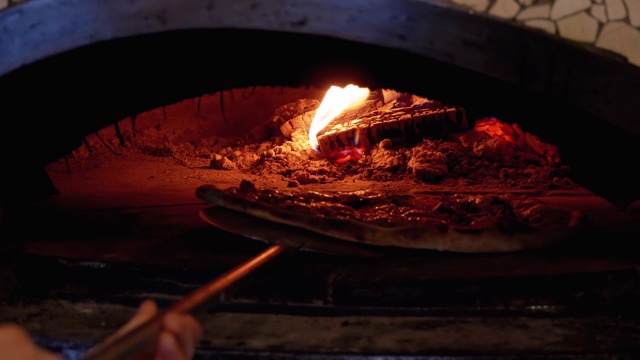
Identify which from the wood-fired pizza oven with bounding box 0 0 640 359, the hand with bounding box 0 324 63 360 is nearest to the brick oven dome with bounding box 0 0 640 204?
the wood-fired pizza oven with bounding box 0 0 640 359

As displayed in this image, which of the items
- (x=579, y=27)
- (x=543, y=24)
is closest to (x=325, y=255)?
(x=543, y=24)

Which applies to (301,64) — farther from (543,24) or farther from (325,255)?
(543,24)

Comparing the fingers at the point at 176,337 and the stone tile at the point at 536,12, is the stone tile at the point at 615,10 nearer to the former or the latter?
the stone tile at the point at 536,12

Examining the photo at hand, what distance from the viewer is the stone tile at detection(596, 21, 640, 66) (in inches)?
128

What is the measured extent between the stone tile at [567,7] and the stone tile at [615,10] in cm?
11

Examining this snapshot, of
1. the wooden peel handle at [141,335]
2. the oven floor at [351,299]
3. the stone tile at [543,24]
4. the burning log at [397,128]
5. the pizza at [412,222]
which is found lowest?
the oven floor at [351,299]

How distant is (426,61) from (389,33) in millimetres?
541

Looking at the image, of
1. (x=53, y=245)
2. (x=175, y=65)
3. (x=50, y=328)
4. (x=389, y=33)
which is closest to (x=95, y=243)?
(x=53, y=245)

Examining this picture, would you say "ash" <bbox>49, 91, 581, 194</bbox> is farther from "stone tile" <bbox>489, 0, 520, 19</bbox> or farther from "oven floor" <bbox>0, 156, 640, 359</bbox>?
"stone tile" <bbox>489, 0, 520, 19</bbox>

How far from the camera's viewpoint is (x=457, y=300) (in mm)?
3088

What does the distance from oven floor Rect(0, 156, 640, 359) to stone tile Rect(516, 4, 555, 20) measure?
1.34m

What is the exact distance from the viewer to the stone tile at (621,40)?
324 cm

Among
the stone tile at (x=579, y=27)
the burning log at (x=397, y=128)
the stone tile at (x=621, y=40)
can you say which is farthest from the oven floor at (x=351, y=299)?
the burning log at (x=397, y=128)

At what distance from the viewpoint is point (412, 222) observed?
3605 millimetres
